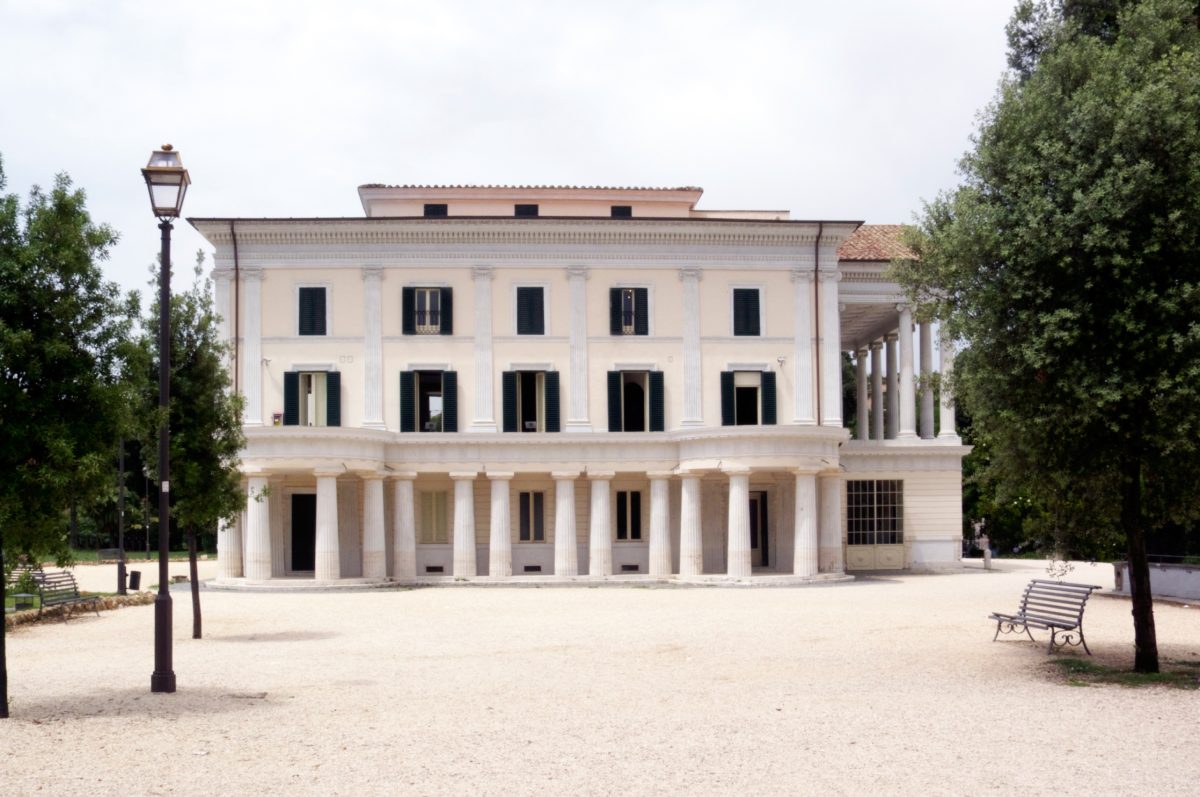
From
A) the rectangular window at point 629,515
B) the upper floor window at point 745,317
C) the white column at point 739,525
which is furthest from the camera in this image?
the rectangular window at point 629,515

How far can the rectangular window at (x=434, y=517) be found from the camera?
136ft

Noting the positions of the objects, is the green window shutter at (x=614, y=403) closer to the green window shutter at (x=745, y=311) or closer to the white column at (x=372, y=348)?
the green window shutter at (x=745, y=311)

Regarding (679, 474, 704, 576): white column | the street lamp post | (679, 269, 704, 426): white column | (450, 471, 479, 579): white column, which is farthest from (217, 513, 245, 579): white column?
the street lamp post

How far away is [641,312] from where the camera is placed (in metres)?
41.9

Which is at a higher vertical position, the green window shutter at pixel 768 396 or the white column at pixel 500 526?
the green window shutter at pixel 768 396

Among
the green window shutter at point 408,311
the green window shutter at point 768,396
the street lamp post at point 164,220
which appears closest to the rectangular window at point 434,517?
the green window shutter at point 408,311

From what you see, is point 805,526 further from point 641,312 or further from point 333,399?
point 333,399

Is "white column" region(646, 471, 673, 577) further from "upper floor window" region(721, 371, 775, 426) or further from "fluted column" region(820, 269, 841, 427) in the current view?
"fluted column" region(820, 269, 841, 427)

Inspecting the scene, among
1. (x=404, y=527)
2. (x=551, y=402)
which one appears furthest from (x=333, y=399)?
(x=551, y=402)

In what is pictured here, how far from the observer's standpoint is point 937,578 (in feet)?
136

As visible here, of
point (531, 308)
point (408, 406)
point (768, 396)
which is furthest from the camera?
point (768, 396)

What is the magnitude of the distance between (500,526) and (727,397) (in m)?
8.96

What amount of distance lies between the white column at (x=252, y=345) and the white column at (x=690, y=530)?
14357mm

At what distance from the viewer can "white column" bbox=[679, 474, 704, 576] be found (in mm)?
38906
